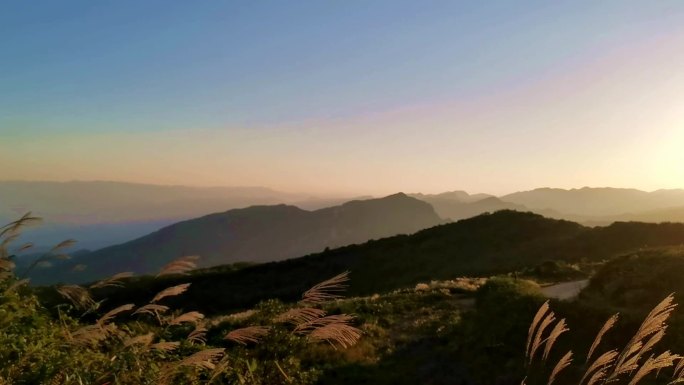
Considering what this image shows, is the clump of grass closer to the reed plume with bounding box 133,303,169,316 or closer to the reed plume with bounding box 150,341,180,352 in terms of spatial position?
the reed plume with bounding box 150,341,180,352

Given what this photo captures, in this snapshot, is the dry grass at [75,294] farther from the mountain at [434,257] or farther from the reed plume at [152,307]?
the mountain at [434,257]

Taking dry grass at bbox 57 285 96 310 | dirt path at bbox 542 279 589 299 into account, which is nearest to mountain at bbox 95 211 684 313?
dirt path at bbox 542 279 589 299

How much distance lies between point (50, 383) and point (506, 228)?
62.9 m

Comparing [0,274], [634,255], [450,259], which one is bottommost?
[450,259]

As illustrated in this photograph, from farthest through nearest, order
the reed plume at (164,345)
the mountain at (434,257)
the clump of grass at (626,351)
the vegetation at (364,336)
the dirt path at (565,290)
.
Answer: the mountain at (434,257) → the dirt path at (565,290) → the vegetation at (364,336) → the reed plume at (164,345) → the clump of grass at (626,351)

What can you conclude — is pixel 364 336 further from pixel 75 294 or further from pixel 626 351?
pixel 626 351

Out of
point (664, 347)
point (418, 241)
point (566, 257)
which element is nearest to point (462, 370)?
point (664, 347)

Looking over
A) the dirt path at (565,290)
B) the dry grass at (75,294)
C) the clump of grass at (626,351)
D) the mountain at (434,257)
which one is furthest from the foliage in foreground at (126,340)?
the mountain at (434,257)

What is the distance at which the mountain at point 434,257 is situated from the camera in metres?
47.7

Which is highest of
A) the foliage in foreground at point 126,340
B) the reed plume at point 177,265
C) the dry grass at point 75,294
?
the reed plume at point 177,265

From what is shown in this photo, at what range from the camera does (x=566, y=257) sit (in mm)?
46562

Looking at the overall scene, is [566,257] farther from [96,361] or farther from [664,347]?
[96,361]

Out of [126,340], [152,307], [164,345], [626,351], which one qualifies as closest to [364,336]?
[152,307]

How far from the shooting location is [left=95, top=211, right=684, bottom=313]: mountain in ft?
156
